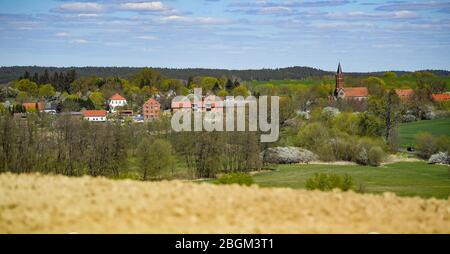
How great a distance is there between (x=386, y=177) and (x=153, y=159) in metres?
19.2

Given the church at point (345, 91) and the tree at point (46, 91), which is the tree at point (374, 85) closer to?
the church at point (345, 91)

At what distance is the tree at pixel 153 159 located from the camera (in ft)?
175

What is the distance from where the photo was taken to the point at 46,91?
465 ft

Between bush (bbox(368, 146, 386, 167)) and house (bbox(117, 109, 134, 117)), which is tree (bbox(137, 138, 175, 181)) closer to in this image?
bush (bbox(368, 146, 386, 167))

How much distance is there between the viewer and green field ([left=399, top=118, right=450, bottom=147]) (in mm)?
81681

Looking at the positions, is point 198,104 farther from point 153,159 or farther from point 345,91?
point 153,159

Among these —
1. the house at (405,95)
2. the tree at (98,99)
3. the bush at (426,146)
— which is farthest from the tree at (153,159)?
the tree at (98,99)

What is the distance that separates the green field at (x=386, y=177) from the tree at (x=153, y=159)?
7600 mm

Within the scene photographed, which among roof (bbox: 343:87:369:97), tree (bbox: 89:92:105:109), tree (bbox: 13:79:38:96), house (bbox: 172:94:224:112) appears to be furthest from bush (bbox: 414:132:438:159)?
tree (bbox: 13:79:38:96)

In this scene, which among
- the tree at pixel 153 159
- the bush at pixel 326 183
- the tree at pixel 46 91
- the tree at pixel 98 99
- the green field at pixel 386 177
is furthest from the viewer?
the tree at pixel 46 91

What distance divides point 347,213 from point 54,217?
6315mm
